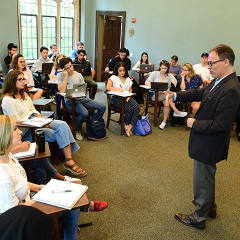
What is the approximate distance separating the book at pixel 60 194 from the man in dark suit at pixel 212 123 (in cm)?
99

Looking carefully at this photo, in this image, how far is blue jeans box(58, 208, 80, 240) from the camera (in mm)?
1892

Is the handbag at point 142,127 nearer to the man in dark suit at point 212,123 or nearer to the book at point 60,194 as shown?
the man in dark suit at point 212,123

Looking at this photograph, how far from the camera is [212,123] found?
2.03 metres

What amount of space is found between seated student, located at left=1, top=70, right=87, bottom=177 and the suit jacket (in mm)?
1459

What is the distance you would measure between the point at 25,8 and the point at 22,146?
21.7 ft

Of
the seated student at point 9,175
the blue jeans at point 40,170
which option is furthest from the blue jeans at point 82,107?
the seated student at point 9,175

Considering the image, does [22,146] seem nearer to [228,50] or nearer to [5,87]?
[5,87]

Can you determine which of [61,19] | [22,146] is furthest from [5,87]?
[61,19]

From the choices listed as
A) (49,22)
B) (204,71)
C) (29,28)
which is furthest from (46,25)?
(204,71)

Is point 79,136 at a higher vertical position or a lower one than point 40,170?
lower

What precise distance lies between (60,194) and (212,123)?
1168 millimetres

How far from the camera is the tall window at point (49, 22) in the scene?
8172 millimetres

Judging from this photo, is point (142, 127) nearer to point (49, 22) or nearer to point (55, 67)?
point (55, 67)

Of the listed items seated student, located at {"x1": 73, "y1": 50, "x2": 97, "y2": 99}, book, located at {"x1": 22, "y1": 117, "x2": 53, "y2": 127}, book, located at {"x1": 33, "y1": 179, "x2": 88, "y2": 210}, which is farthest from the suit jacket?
seated student, located at {"x1": 73, "y1": 50, "x2": 97, "y2": 99}
